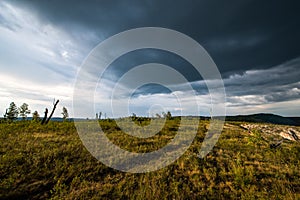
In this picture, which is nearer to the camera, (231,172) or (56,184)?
(56,184)

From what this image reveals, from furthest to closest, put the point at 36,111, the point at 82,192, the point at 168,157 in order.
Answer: the point at 36,111 → the point at 168,157 → the point at 82,192

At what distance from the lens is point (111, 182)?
34.5ft

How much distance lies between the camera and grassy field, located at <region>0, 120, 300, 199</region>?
9.29 meters

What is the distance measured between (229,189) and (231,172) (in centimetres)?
203

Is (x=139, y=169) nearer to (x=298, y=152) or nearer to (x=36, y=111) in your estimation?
(x=298, y=152)

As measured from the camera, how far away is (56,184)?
9.71m

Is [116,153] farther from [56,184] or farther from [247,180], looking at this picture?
[247,180]

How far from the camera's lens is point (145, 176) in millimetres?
11297

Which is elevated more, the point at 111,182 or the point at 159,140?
the point at 159,140

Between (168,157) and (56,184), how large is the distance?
7.64 m

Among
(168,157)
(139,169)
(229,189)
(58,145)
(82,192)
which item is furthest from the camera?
(58,145)

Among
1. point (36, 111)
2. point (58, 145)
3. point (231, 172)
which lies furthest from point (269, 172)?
point (36, 111)

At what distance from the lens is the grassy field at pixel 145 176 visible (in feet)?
30.5

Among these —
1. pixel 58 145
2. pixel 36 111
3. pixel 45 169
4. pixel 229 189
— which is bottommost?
pixel 229 189
